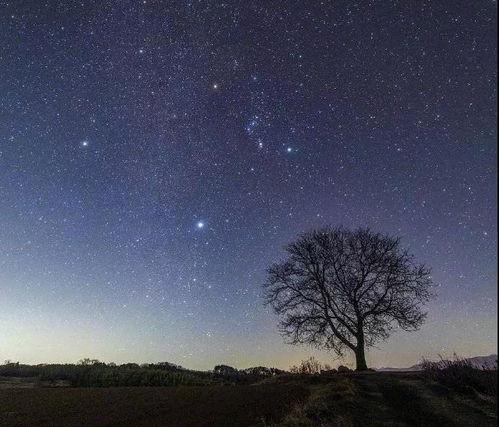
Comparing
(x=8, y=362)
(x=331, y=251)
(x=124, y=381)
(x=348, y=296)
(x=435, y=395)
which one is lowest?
(x=435, y=395)

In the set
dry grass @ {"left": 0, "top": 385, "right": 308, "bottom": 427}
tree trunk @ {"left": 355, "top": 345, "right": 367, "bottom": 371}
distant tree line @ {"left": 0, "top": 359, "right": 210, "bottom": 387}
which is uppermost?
tree trunk @ {"left": 355, "top": 345, "right": 367, "bottom": 371}

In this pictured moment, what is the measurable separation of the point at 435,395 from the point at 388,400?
5.82ft

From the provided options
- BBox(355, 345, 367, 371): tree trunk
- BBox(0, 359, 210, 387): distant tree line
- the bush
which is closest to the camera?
the bush

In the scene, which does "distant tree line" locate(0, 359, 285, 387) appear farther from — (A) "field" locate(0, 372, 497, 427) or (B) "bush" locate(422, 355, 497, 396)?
(B) "bush" locate(422, 355, 497, 396)

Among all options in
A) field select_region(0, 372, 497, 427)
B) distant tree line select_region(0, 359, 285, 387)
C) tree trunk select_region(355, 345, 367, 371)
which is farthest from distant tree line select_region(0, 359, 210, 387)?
tree trunk select_region(355, 345, 367, 371)

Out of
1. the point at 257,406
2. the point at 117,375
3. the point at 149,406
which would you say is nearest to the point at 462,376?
the point at 257,406

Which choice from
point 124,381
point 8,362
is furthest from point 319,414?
point 8,362

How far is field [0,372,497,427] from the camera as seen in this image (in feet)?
31.7

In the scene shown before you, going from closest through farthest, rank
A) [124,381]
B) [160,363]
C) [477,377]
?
[477,377] → [124,381] → [160,363]

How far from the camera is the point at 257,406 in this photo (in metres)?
10.9

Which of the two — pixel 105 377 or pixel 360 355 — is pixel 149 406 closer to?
pixel 105 377

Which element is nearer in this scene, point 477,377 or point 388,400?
point 388,400

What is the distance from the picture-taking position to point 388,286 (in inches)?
1040

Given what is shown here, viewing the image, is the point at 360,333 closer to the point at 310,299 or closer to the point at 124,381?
the point at 310,299
